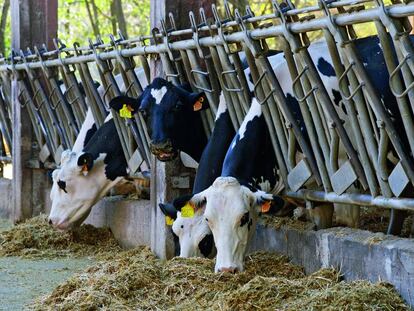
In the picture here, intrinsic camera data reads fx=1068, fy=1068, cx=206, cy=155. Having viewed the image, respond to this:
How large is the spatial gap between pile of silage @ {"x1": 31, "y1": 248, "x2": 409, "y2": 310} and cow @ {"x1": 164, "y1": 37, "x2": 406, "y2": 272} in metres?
0.24

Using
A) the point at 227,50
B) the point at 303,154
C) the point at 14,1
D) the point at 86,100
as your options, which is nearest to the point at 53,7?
the point at 14,1

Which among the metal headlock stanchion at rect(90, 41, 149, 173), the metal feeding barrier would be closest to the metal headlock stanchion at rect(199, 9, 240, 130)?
the metal feeding barrier

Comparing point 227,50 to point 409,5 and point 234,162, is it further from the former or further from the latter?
point 409,5

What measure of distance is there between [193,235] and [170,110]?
4.84 ft

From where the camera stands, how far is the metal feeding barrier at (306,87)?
6848mm

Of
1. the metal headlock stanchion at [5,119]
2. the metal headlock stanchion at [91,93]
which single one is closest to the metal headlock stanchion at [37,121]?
the metal headlock stanchion at [5,119]

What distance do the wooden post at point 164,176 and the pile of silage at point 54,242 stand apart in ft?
3.10

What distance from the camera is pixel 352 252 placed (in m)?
7.16

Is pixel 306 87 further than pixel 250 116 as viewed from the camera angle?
No

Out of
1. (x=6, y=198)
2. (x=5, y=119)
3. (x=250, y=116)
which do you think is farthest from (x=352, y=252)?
(x=5, y=119)

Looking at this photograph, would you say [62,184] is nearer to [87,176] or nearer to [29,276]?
[87,176]

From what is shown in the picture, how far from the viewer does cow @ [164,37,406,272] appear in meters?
7.60

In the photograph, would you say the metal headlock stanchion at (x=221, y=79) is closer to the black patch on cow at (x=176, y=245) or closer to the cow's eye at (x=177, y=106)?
the cow's eye at (x=177, y=106)

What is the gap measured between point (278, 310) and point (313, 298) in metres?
0.23
